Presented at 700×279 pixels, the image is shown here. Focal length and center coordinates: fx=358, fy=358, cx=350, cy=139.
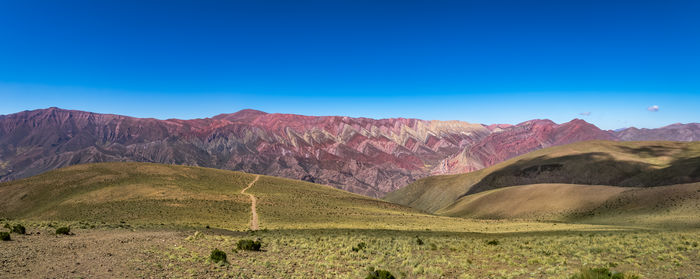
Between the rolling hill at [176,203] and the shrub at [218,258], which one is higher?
the shrub at [218,258]

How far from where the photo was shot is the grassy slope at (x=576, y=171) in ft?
434

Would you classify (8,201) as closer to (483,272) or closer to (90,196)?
(90,196)

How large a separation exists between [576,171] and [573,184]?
76992 mm

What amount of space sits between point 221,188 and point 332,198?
Result: 2432cm

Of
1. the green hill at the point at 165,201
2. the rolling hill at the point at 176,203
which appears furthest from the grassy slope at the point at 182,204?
the rolling hill at the point at 176,203

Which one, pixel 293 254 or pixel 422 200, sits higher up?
pixel 293 254

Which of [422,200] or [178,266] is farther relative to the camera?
[422,200]

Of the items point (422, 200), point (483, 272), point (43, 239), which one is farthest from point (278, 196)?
point (422, 200)

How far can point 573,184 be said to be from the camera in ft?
290

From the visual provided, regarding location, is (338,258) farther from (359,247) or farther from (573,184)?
(573,184)

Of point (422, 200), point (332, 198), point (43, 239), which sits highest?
point (43, 239)

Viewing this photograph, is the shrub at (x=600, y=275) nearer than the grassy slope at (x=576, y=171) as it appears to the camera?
Yes

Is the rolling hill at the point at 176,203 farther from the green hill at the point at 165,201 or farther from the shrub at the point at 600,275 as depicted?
the shrub at the point at 600,275

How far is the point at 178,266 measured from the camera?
1853 cm
